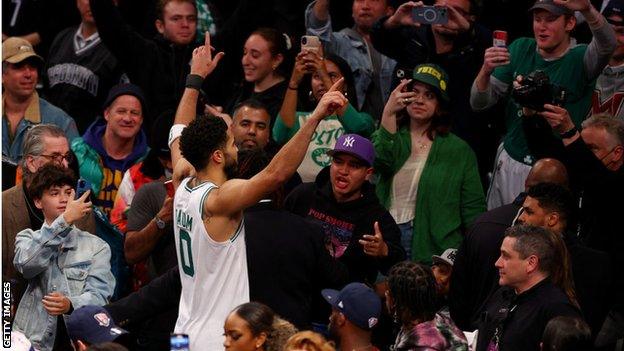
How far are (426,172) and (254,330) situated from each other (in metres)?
3.04

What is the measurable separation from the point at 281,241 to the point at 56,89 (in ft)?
15.1

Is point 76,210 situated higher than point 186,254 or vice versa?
point 76,210

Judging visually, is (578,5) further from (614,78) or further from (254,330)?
(254,330)

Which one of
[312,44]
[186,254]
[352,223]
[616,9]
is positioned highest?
[616,9]

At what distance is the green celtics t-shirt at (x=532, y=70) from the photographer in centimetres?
991

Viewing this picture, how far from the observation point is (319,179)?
972 cm

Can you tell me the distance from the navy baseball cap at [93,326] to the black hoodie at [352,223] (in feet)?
5.23

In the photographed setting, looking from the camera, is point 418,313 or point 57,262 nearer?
point 418,313

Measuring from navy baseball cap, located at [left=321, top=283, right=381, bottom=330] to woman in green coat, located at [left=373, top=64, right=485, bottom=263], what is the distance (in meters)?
1.61

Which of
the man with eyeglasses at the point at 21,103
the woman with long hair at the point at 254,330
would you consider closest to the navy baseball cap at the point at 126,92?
the man with eyeglasses at the point at 21,103

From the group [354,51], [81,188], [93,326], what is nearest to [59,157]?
[81,188]

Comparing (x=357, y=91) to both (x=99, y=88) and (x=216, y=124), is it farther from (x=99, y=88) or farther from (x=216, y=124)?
(x=216, y=124)

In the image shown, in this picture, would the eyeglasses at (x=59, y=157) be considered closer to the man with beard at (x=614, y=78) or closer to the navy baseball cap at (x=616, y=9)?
the man with beard at (x=614, y=78)

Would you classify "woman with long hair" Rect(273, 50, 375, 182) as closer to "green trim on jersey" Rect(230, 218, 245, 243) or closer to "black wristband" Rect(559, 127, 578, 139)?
"black wristband" Rect(559, 127, 578, 139)
